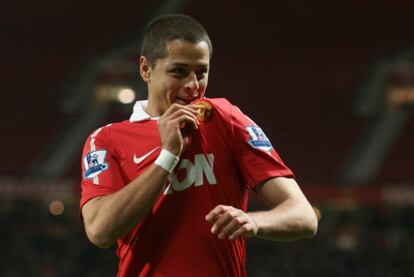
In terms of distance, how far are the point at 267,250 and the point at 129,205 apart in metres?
6.02

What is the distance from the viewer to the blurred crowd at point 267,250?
6840 mm

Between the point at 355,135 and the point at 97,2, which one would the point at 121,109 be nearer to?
the point at 97,2

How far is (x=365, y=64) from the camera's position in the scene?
12453mm

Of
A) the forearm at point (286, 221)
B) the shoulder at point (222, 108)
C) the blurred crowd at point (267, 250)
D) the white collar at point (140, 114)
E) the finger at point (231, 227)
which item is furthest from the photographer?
the blurred crowd at point (267, 250)

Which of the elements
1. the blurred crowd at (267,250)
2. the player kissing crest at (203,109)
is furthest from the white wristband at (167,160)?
the blurred crowd at (267,250)

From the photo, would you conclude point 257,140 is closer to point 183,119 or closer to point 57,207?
point 183,119

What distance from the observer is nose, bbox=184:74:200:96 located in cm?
185

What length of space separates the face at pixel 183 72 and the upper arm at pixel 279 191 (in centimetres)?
25

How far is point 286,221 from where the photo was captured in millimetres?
1720

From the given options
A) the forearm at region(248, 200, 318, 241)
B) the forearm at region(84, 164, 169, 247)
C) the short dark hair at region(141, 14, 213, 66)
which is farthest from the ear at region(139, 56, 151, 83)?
the forearm at region(248, 200, 318, 241)

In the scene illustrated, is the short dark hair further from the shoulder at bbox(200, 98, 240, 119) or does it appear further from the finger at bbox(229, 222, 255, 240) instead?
the finger at bbox(229, 222, 255, 240)

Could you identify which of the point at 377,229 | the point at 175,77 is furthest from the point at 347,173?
the point at 175,77

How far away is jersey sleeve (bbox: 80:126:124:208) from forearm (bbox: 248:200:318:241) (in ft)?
1.25

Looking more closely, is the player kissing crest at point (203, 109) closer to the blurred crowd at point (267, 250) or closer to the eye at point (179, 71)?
the eye at point (179, 71)
